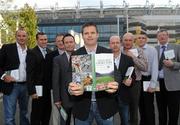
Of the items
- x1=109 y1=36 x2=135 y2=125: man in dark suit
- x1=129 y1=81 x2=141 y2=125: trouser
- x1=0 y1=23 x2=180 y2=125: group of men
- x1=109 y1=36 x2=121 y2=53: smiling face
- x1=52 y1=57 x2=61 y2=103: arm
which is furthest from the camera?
x1=129 y1=81 x2=141 y2=125: trouser

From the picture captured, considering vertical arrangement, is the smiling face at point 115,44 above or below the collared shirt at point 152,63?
above

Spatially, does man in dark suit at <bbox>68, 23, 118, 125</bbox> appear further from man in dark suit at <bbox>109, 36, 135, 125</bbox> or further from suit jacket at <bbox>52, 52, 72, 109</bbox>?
suit jacket at <bbox>52, 52, 72, 109</bbox>

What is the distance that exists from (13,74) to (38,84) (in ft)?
1.76

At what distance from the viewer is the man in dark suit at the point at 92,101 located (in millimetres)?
5906

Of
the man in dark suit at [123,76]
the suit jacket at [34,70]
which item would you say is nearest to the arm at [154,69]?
the man in dark suit at [123,76]

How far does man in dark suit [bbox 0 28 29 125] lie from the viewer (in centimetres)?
940

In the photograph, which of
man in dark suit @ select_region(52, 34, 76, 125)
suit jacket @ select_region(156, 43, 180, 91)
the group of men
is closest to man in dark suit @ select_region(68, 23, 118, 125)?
man in dark suit @ select_region(52, 34, 76, 125)

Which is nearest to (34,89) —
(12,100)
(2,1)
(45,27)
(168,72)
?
(12,100)

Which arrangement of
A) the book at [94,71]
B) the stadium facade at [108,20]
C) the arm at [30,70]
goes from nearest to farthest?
the book at [94,71], the arm at [30,70], the stadium facade at [108,20]

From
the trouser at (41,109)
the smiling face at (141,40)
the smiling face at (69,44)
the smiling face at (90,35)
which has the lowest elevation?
the trouser at (41,109)

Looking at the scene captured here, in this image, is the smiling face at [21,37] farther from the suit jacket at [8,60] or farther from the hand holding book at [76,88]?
the hand holding book at [76,88]

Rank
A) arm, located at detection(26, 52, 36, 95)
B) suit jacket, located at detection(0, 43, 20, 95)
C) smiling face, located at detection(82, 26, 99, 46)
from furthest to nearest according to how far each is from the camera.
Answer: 1. suit jacket, located at detection(0, 43, 20, 95)
2. arm, located at detection(26, 52, 36, 95)
3. smiling face, located at detection(82, 26, 99, 46)

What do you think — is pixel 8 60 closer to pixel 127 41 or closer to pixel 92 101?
pixel 127 41

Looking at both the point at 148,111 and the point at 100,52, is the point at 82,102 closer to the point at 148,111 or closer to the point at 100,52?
the point at 100,52
